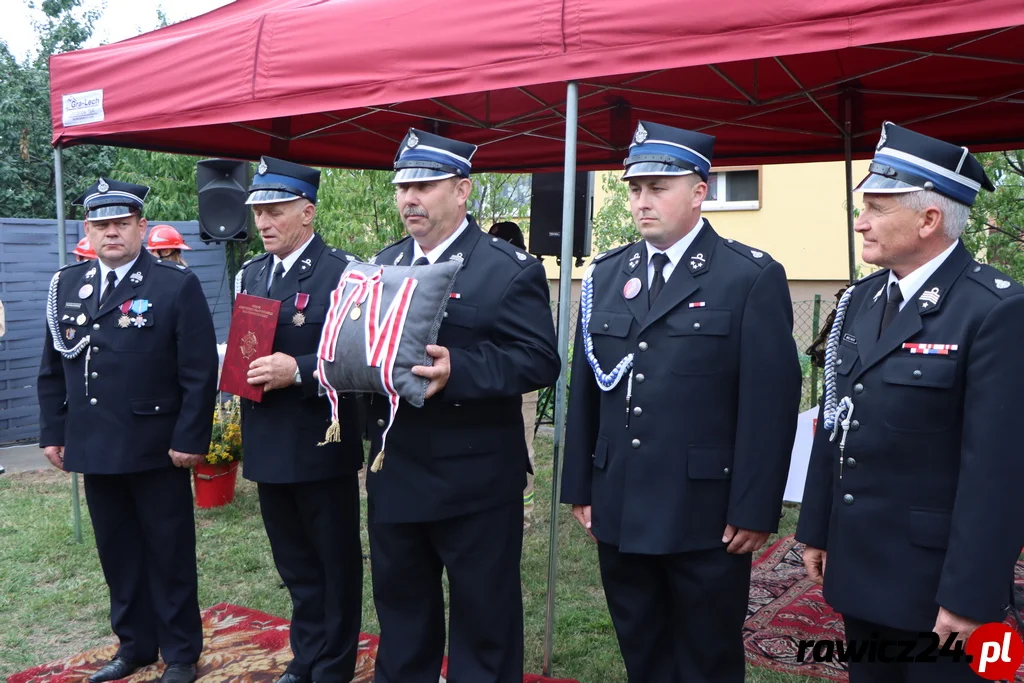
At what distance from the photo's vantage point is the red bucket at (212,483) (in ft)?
20.6

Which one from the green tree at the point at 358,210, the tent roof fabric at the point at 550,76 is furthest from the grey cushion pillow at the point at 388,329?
the green tree at the point at 358,210

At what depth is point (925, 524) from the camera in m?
2.09

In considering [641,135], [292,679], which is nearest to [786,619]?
[292,679]

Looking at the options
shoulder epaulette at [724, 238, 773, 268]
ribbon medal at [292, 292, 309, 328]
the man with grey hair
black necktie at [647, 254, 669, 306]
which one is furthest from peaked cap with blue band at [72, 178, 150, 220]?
the man with grey hair

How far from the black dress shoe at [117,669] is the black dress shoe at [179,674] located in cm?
18

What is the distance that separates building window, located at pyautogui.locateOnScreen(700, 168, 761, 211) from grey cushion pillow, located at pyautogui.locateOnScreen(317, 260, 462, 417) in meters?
11.7

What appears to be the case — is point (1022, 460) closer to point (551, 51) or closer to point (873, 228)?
point (873, 228)

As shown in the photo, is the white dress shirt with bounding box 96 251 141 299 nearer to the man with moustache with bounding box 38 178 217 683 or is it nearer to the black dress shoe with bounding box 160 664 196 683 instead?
the man with moustache with bounding box 38 178 217 683

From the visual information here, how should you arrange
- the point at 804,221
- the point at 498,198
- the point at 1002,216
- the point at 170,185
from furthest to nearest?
the point at 804,221
the point at 170,185
the point at 498,198
the point at 1002,216

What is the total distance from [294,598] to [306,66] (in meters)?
2.16

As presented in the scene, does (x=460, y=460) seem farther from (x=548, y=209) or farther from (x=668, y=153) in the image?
(x=548, y=209)

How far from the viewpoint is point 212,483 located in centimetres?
630

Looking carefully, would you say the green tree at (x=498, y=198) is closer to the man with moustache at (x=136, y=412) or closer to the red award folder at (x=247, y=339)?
the man with moustache at (x=136, y=412)

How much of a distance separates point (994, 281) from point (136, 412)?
294 centimetres
